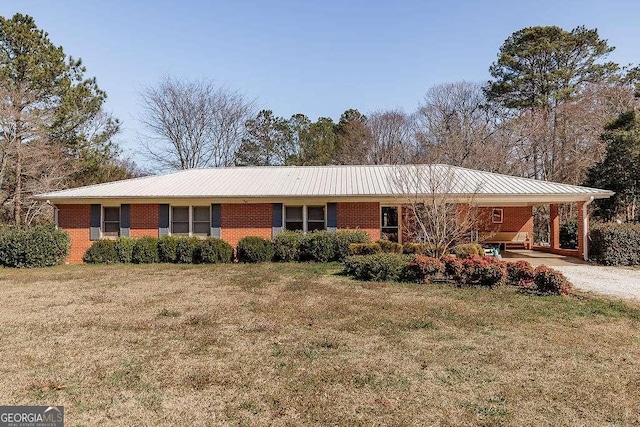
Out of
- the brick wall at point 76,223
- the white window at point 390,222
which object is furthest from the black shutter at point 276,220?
the brick wall at point 76,223

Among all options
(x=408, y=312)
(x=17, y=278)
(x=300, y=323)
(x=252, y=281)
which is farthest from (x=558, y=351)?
(x=17, y=278)

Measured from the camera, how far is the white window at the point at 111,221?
1659cm

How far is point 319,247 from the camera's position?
1455 cm

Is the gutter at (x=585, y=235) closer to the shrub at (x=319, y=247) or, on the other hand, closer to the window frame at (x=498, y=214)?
the window frame at (x=498, y=214)

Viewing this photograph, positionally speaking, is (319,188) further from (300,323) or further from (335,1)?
(300,323)

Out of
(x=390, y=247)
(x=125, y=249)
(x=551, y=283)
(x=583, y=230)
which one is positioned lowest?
(x=551, y=283)

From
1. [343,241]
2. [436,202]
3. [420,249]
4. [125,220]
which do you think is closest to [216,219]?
[125,220]

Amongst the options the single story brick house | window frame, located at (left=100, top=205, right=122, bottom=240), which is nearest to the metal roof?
the single story brick house

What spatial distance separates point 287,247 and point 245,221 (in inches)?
102

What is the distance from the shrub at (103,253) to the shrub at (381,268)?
982 cm

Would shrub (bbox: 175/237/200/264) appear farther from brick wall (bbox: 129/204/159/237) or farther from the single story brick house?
brick wall (bbox: 129/204/159/237)

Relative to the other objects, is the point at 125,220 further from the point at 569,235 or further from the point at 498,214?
the point at 569,235

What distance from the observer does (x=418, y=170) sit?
12.6 m

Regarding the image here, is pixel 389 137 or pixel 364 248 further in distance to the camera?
pixel 389 137
